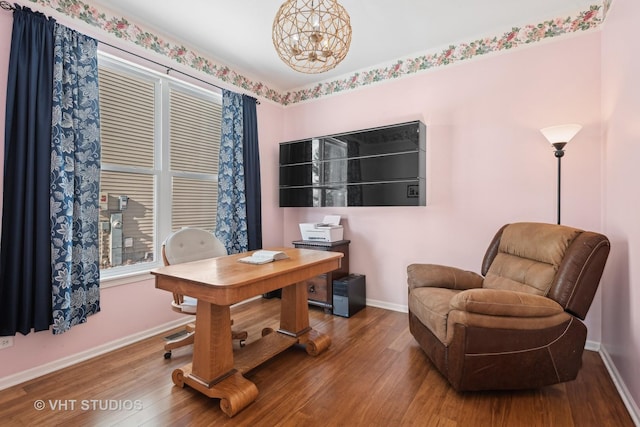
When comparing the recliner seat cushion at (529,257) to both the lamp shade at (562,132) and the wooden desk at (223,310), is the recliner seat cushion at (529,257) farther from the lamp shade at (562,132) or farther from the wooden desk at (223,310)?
the wooden desk at (223,310)

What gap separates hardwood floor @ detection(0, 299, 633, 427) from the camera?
1.62m

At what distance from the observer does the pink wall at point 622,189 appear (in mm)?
1670

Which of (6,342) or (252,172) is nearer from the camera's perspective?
(6,342)

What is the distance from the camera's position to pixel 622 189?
1878 millimetres

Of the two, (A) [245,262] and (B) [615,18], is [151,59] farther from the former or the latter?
(B) [615,18]

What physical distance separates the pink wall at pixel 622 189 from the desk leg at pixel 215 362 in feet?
6.86

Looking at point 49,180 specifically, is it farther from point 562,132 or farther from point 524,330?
point 562,132

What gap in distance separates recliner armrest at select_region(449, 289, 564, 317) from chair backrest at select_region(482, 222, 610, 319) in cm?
14

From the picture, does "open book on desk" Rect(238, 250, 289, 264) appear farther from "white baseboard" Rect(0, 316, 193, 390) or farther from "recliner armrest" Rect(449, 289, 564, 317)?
"recliner armrest" Rect(449, 289, 564, 317)

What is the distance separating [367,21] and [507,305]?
2.37m

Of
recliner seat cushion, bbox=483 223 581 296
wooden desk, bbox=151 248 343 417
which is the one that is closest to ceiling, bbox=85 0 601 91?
recliner seat cushion, bbox=483 223 581 296

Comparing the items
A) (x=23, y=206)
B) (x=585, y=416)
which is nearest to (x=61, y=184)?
(x=23, y=206)

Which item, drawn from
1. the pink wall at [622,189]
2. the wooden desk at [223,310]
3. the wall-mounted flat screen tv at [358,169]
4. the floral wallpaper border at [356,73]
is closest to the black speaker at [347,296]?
the wall-mounted flat screen tv at [358,169]
